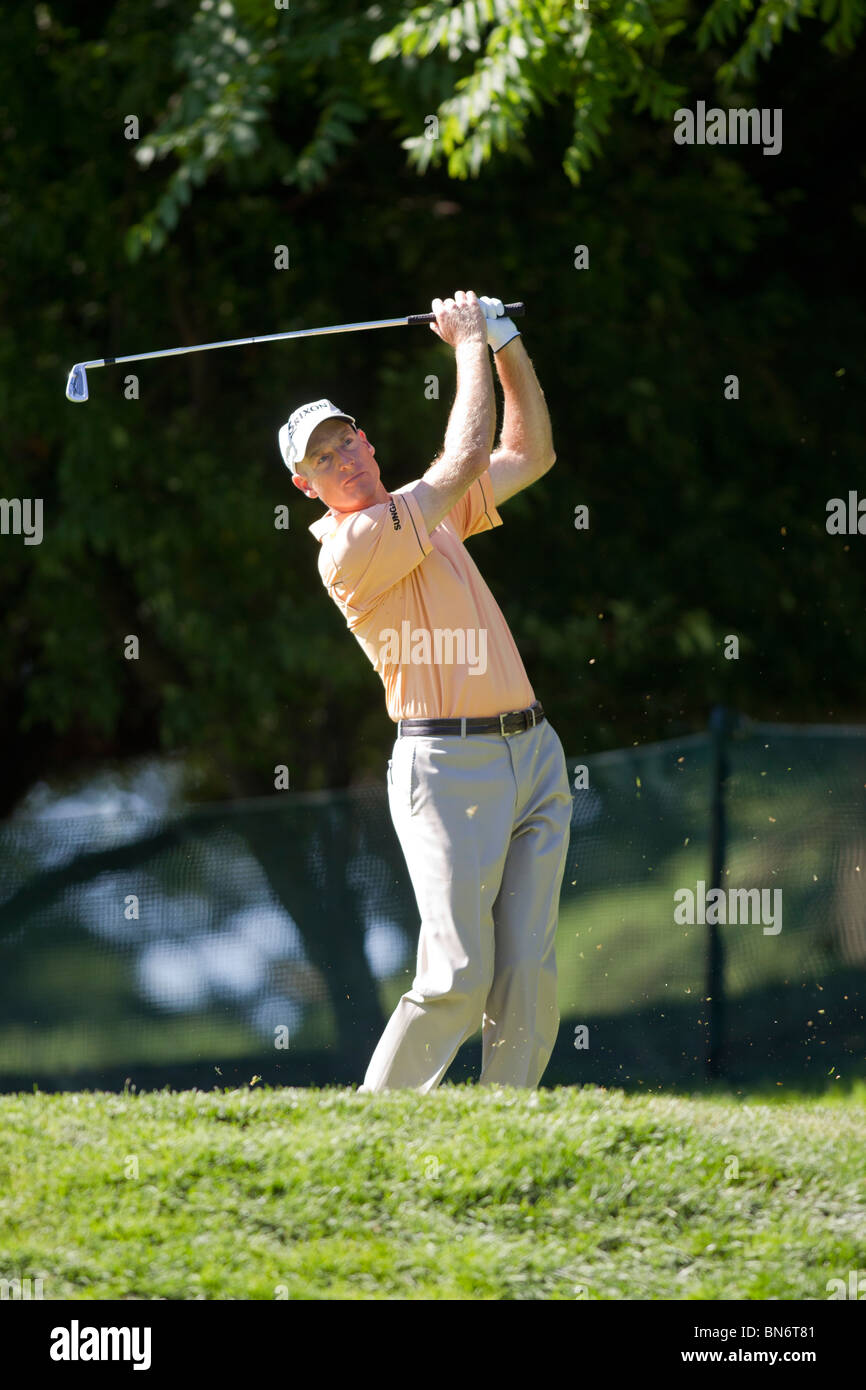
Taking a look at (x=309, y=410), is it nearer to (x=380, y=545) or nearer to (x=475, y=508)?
(x=380, y=545)

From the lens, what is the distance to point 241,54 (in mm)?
8898

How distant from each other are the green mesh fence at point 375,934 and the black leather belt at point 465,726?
3075mm

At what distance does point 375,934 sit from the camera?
8.28 meters

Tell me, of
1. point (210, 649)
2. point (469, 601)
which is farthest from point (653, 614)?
point (469, 601)

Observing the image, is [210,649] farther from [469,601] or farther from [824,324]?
[469,601]

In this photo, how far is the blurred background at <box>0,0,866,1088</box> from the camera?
8500mm

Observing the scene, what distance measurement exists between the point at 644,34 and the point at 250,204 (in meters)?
4.74

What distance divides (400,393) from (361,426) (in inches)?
29.9

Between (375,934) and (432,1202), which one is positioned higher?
(375,934)

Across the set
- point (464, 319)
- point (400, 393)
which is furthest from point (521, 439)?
point (400, 393)
